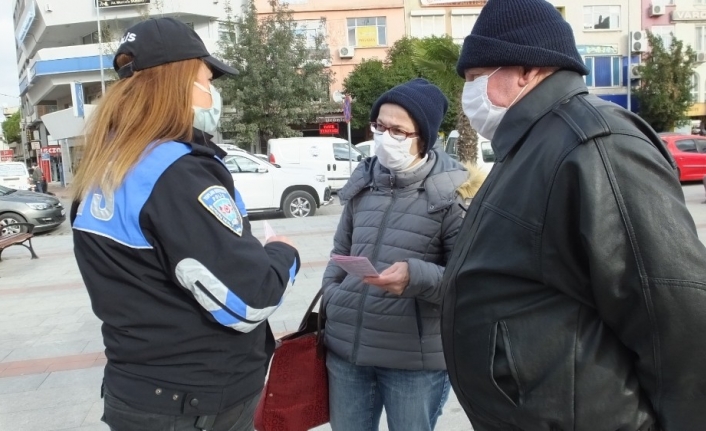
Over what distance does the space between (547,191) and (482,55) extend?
1.51 ft

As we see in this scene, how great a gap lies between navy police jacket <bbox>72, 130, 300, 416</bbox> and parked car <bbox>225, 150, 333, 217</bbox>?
38.7 feet

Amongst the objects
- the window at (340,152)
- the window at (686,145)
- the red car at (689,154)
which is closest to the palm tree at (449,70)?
the window at (340,152)

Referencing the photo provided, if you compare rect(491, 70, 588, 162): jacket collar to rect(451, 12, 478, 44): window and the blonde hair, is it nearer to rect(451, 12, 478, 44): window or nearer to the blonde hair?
the blonde hair

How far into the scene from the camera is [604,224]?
1.23 meters

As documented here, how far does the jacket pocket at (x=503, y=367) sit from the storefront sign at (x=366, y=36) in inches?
1234

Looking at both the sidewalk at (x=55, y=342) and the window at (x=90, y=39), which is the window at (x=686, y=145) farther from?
the window at (x=90, y=39)

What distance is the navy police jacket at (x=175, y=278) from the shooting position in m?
1.56

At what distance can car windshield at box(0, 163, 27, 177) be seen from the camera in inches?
809

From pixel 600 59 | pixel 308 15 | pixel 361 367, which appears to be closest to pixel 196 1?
pixel 308 15

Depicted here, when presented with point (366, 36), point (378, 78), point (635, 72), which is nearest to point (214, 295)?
point (378, 78)

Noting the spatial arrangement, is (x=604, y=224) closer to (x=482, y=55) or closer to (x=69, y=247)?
(x=482, y=55)

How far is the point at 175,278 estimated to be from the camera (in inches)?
62.5

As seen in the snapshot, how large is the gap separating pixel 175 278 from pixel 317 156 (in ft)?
50.8

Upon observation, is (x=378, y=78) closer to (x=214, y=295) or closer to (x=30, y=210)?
(x=30, y=210)
